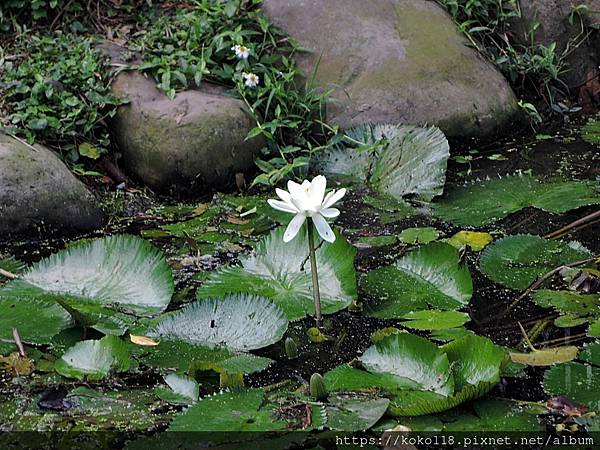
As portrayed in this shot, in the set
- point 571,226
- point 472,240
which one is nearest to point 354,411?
point 472,240

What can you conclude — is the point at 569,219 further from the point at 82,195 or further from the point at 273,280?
the point at 82,195

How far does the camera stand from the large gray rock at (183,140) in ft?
9.86

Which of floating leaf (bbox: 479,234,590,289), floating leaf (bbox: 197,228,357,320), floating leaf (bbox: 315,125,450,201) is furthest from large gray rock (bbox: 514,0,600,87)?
floating leaf (bbox: 197,228,357,320)

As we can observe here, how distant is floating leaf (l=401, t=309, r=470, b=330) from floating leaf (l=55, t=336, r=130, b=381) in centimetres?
64

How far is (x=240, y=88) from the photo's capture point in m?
3.17

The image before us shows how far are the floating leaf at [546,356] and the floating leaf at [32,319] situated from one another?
98cm

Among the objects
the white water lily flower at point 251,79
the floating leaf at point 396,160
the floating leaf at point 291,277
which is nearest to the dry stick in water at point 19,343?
the floating leaf at point 291,277

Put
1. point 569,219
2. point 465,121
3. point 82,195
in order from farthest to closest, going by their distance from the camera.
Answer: point 465,121, point 82,195, point 569,219

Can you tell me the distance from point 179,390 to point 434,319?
60 cm

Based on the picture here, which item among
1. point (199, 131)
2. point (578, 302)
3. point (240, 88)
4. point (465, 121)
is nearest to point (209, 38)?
point (240, 88)

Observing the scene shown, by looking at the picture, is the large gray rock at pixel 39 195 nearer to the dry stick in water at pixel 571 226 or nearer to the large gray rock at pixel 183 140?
the large gray rock at pixel 183 140

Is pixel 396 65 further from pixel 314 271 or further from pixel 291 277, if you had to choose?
pixel 314 271

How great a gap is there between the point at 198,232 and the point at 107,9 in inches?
67.4

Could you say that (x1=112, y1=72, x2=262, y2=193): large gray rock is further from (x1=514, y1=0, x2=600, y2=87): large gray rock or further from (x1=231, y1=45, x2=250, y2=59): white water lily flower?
(x1=514, y1=0, x2=600, y2=87): large gray rock
